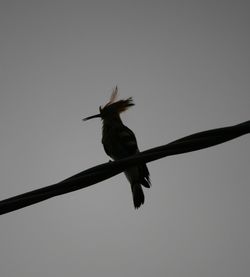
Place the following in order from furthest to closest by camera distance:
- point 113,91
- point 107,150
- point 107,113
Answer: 1. point 113,91
2. point 107,113
3. point 107,150

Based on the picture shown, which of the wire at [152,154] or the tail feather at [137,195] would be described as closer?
the wire at [152,154]

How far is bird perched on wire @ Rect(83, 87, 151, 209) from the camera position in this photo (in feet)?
15.6

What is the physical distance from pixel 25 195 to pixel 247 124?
49.2 inches

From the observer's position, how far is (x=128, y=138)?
5.04m

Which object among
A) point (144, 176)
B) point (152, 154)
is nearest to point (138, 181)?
point (144, 176)

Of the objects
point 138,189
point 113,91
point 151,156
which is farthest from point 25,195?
point 113,91

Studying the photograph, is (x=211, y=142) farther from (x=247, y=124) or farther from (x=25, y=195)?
(x=25, y=195)

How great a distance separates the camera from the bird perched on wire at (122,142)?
187 inches

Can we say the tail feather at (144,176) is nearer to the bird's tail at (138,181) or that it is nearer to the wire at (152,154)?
the bird's tail at (138,181)

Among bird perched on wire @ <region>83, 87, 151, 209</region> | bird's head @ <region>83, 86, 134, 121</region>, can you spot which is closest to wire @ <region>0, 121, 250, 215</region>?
bird perched on wire @ <region>83, 87, 151, 209</region>

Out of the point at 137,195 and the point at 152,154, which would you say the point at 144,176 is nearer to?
the point at 137,195

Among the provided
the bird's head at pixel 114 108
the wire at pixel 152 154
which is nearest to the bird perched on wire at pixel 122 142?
the bird's head at pixel 114 108

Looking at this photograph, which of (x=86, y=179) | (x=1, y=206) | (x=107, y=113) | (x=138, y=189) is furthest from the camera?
(x=107, y=113)

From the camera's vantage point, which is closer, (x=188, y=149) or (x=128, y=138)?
(x=188, y=149)
